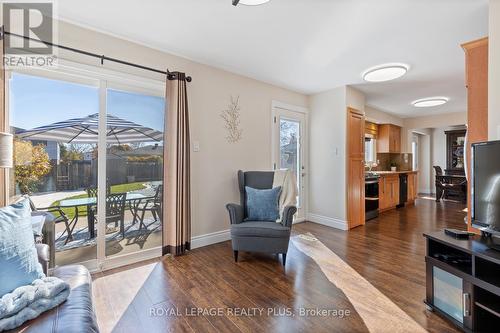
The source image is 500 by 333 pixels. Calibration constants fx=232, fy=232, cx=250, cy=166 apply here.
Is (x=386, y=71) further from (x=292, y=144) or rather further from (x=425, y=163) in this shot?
(x=425, y=163)

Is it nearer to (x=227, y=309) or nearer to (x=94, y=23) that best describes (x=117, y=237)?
(x=227, y=309)

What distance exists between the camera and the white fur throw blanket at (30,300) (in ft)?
3.43

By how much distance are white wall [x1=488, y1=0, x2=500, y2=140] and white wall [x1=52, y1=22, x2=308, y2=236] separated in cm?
270

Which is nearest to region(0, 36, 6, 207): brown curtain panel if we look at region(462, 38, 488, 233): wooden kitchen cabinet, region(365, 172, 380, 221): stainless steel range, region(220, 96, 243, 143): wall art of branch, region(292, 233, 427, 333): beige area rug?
region(220, 96, 243, 143): wall art of branch

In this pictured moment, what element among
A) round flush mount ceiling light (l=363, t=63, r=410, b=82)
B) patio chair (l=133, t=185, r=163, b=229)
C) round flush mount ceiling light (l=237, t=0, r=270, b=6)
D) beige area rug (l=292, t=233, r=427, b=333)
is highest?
round flush mount ceiling light (l=237, t=0, r=270, b=6)

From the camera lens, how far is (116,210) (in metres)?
2.72

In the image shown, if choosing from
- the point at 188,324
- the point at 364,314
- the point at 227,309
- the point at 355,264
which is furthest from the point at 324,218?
the point at 188,324

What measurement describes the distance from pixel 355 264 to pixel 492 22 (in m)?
2.52

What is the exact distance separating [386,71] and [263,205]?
2.56m

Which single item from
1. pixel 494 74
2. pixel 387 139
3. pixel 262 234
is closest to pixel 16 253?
pixel 262 234

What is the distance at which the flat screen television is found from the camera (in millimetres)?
1597

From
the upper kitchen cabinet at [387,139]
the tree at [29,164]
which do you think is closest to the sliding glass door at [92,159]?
the tree at [29,164]

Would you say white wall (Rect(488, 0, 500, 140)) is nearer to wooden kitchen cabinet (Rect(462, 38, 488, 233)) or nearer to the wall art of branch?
wooden kitchen cabinet (Rect(462, 38, 488, 233))

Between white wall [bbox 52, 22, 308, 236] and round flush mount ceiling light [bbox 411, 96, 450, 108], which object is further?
round flush mount ceiling light [bbox 411, 96, 450, 108]
